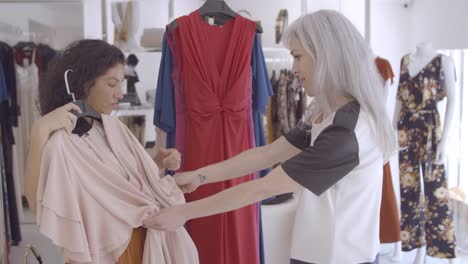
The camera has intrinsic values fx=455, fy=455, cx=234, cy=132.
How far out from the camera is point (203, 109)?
86.7 inches

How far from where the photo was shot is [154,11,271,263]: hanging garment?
2201 millimetres

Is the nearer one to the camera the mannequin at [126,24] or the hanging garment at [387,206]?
the mannequin at [126,24]

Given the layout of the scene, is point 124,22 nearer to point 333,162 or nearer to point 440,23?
point 333,162

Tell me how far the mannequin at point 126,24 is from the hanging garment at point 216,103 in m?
0.71

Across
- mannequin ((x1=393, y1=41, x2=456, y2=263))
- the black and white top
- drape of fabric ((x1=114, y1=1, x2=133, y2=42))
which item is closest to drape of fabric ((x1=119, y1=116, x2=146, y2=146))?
drape of fabric ((x1=114, y1=1, x2=133, y2=42))

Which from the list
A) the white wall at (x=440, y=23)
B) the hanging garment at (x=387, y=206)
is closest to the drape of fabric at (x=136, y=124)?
the hanging garment at (x=387, y=206)

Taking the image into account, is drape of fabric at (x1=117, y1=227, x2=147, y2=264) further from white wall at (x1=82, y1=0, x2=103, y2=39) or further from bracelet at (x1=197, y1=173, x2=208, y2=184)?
white wall at (x1=82, y1=0, x2=103, y2=39)

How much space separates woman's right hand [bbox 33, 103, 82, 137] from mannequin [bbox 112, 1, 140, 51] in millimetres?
1547

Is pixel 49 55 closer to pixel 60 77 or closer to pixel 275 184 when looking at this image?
pixel 60 77

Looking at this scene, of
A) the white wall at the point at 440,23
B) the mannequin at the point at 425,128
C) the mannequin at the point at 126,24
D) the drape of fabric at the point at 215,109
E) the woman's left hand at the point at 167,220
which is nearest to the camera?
the woman's left hand at the point at 167,220

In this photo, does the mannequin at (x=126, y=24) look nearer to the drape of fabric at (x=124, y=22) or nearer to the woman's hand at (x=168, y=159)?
the drape of fabric at (x=124, y=22)

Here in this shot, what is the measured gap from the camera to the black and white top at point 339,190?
137 centimetres

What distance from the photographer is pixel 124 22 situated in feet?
9.48

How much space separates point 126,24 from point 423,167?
240 cm
